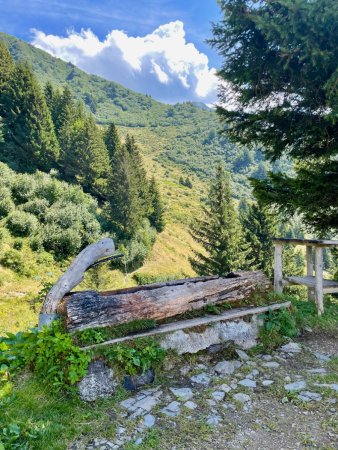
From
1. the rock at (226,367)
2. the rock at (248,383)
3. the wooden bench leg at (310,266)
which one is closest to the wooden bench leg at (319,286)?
the wooden bench leg at (310,266)

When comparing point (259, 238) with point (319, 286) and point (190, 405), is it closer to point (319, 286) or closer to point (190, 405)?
point (319, 286)

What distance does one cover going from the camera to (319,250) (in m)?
5.90

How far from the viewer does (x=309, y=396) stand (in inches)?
138

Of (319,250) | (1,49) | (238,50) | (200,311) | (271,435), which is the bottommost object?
(271,435)

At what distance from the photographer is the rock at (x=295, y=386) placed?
3.64m

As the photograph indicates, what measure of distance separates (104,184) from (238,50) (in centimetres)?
3670

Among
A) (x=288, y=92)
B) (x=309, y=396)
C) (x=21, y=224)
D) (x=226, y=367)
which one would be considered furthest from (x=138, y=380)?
(x=21, y=224)

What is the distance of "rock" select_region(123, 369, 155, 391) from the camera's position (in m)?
3.64

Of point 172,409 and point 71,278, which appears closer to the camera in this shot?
point 172,409

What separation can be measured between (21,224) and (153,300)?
976 inches

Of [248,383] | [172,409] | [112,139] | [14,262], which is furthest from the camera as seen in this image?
[112,139]

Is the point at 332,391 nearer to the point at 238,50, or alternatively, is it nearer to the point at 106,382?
the point at 106,382

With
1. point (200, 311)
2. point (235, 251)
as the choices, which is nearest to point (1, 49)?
point (235, 251)

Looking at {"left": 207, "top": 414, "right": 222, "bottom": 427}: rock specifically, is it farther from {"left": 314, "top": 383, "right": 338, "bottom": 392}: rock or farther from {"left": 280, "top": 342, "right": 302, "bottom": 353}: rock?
{"left": 280, "top": 342, "right": 302, "bottom": 353}: rock
